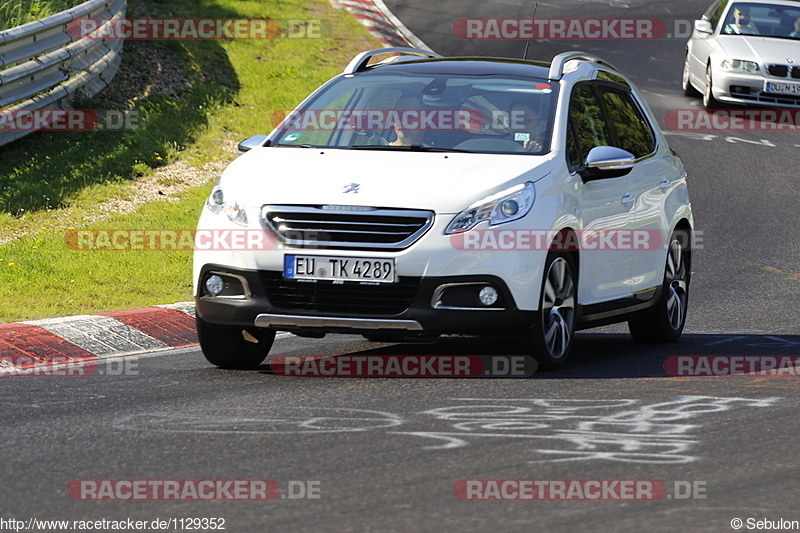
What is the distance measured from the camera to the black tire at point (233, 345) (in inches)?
324

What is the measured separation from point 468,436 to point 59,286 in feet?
17.5

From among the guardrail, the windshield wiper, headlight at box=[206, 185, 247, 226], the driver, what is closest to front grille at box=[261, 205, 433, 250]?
headlight at box=[206, 185, 247, 226]

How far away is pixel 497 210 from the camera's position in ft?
25.3

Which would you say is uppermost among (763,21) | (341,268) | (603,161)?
(763,21)

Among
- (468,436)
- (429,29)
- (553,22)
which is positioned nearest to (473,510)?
(468,436)

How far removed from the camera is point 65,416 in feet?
22.4

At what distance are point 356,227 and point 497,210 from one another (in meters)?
0.77

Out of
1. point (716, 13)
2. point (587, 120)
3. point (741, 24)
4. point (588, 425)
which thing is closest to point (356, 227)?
point (588, 425)

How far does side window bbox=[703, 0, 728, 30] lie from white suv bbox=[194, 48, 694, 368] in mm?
12120

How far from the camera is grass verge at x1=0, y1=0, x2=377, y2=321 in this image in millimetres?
10875

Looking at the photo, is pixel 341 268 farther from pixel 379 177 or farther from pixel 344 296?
pixel 379 177

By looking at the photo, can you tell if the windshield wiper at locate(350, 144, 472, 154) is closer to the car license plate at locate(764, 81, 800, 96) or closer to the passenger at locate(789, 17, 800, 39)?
the car license plate at locate(764, 81, 800, 96)

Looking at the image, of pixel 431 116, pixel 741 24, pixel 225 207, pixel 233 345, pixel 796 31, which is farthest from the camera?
pixel 741 24

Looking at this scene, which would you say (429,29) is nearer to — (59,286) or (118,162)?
(118,162)
